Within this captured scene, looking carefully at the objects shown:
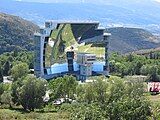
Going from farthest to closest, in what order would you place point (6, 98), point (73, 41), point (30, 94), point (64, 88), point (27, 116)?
point (73, 41), point (64, 88), point (6, 98), point (30, 94), point (27, 116)

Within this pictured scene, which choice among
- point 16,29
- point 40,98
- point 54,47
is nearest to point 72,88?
point 40,98

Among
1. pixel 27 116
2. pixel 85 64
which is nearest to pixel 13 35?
pixel 85 64

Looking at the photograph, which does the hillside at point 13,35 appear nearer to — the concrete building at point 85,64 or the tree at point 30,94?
the concrete building at point 85,64

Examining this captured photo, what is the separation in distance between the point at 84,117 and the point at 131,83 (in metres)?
30.4

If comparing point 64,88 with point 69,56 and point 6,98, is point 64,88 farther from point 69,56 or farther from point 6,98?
point 69,56

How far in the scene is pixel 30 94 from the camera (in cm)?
6300

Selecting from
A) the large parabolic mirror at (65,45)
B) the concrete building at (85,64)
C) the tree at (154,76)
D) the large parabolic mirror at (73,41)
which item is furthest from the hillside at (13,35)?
the tree at (154,76)

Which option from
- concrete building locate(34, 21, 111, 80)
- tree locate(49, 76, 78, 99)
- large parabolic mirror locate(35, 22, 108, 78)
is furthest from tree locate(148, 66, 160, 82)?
tree locate(49, 76, 78, 99)

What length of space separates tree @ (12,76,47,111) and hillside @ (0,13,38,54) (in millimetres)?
85413

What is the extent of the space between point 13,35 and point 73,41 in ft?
241

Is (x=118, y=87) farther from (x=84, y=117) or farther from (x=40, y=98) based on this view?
(x=84, y=117)

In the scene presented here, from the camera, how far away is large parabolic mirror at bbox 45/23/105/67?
91.6 meters

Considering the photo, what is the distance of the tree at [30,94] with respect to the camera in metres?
63.0

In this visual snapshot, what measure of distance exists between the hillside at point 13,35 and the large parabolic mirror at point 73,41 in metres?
55.1
